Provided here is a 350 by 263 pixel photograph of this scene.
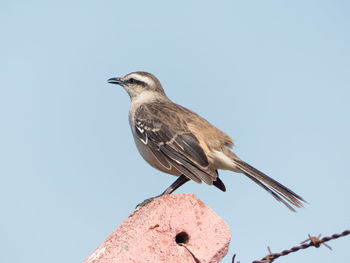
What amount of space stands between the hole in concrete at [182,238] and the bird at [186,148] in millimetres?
1710

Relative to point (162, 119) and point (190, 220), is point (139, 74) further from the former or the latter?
point (190, 220)

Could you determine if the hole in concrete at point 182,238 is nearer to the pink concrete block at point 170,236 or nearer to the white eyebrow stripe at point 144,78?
the pink concrete block at point 170,236

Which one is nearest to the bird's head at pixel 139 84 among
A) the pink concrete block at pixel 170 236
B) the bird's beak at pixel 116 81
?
the bird's beak at pixel 116 81

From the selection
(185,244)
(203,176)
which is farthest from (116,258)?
(203,176)

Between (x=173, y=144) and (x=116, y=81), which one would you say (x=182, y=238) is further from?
(x=116, y=81)

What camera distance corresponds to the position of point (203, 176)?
6238 millimetres

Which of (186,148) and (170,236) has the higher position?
(186,148)

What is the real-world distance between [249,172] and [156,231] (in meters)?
2.93

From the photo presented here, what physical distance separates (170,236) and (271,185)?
2.56 m

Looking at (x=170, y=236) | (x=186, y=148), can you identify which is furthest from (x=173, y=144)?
(x=170, y=236)

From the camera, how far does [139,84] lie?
911 centimetres

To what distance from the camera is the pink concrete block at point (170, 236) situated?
4074 millimetres

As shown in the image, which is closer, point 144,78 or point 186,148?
point 186,148

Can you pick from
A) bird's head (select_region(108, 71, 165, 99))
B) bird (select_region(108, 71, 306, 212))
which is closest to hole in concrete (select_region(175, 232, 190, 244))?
bird (select_region(108, 71, 306, 212))
